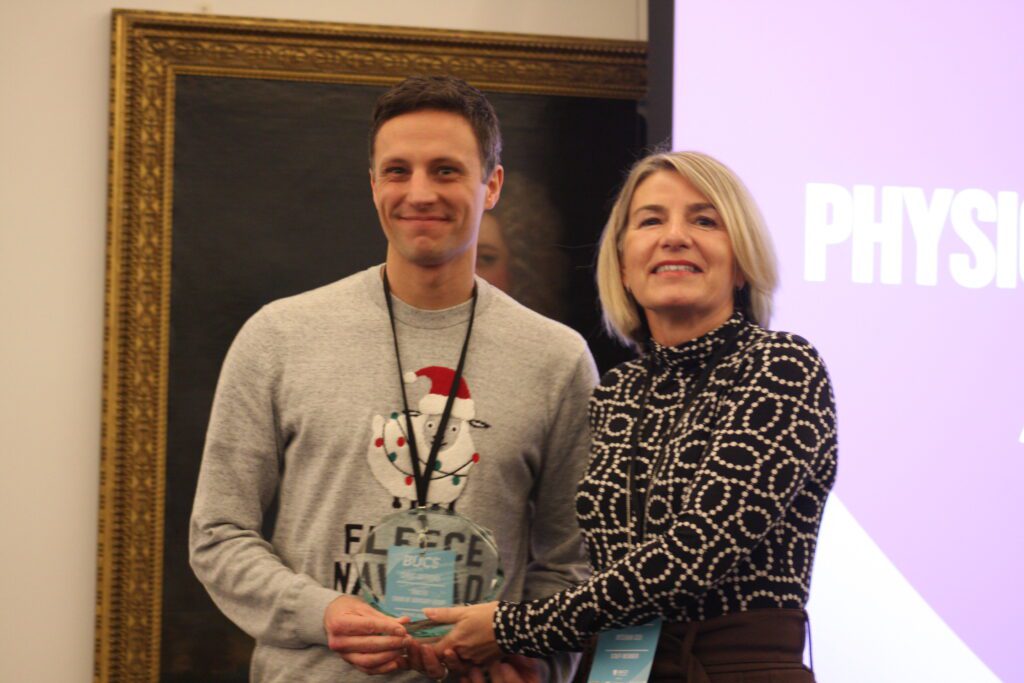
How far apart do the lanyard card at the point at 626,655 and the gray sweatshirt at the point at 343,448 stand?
0.95 ft

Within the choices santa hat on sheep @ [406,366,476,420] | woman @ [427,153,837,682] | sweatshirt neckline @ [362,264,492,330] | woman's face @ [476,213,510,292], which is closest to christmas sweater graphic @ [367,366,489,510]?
santa hat on sheep @ [406,366,476,420]

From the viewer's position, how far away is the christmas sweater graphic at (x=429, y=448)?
73.4 inches

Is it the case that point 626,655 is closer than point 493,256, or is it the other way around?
point 626,655

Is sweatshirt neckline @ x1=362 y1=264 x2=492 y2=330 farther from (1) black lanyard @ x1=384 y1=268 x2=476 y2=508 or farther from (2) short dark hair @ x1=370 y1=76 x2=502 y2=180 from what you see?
(2) short dark hair @ x1=370 y1=76 x2=502 y2=180

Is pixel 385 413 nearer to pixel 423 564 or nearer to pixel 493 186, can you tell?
pixel 423 564

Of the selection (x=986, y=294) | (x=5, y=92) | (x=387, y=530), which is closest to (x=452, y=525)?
(x=387, y=530)

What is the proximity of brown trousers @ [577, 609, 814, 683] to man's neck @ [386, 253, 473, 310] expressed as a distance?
70cm

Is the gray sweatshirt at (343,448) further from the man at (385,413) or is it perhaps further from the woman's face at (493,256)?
the woman's face at (493,256)

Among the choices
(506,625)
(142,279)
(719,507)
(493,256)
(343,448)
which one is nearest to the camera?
(719,507)

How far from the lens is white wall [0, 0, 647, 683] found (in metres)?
3.08

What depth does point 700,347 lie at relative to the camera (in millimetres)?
1763

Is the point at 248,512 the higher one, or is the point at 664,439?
the point at 664,439

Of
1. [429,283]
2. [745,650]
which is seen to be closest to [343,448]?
[429,283]

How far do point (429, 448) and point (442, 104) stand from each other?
569 mm
